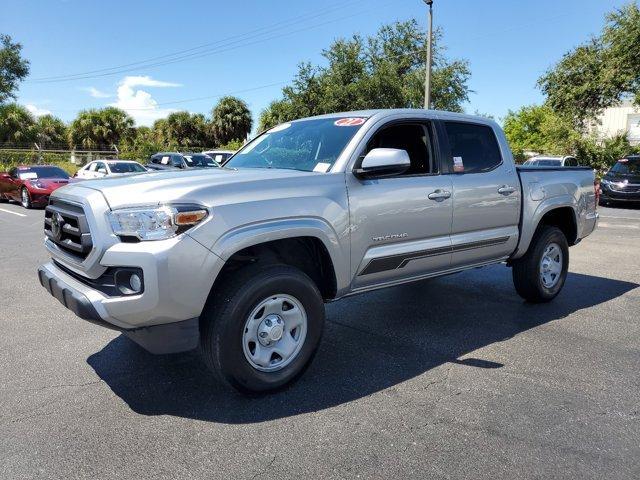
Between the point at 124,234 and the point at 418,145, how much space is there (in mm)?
2686

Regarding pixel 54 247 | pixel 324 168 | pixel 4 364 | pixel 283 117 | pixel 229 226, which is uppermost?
pixel 283 117

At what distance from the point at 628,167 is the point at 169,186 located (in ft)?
63.0

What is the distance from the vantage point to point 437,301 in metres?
5.89

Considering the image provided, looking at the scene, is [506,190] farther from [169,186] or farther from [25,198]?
[25,198]

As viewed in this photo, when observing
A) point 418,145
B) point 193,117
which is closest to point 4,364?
point 418,145

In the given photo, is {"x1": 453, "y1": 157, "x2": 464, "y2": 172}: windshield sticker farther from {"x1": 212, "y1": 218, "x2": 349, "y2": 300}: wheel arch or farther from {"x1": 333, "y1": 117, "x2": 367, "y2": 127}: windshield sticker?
{"x1": 212, "y1": 218, "x2": 349, "y2": 300}: wheel arch

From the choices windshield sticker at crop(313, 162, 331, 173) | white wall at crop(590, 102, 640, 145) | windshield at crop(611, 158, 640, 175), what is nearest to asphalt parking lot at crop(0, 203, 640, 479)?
windshield sticker at crop(313, 162, 331, 173)

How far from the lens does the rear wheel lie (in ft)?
54.1

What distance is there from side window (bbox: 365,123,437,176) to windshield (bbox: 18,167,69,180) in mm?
15205

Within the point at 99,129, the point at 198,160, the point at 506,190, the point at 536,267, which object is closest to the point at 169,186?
the point at 506,190

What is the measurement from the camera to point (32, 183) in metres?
16.4

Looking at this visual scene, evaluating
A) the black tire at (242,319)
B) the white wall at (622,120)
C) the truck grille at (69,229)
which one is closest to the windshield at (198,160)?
the truck grille at (69,229)

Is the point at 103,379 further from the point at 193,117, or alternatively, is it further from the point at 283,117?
the point at 193,117

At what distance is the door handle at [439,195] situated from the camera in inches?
170
